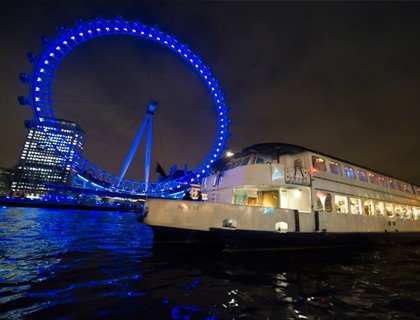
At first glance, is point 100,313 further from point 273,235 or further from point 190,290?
point 273,235

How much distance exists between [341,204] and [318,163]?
3.31 m

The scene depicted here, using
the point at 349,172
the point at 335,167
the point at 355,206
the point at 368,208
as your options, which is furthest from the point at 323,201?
the point at 368,208

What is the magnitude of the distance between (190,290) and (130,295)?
1505 mm

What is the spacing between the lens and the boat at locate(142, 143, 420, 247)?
10406 millimetres

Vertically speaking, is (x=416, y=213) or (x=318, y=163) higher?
(x=318, y=163)

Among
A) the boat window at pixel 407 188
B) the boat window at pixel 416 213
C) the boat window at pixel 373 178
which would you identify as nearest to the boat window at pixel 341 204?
the boat window at pixel 373 178

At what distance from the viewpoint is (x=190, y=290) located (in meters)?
6.09

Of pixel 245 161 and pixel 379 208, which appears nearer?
pixel 245 161

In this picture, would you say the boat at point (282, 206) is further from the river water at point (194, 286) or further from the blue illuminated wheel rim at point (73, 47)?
the blue illuminated wheel rim at point (73, 47)

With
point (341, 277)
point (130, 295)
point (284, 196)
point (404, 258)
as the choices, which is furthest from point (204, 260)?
point (404, 258)

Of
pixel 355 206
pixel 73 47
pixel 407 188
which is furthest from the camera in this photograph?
pixel 73 47

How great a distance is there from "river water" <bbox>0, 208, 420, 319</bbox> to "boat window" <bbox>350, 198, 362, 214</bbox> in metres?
5.16

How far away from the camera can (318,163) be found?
1411 centimetres

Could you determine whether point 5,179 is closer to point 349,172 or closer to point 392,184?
point 349,172
